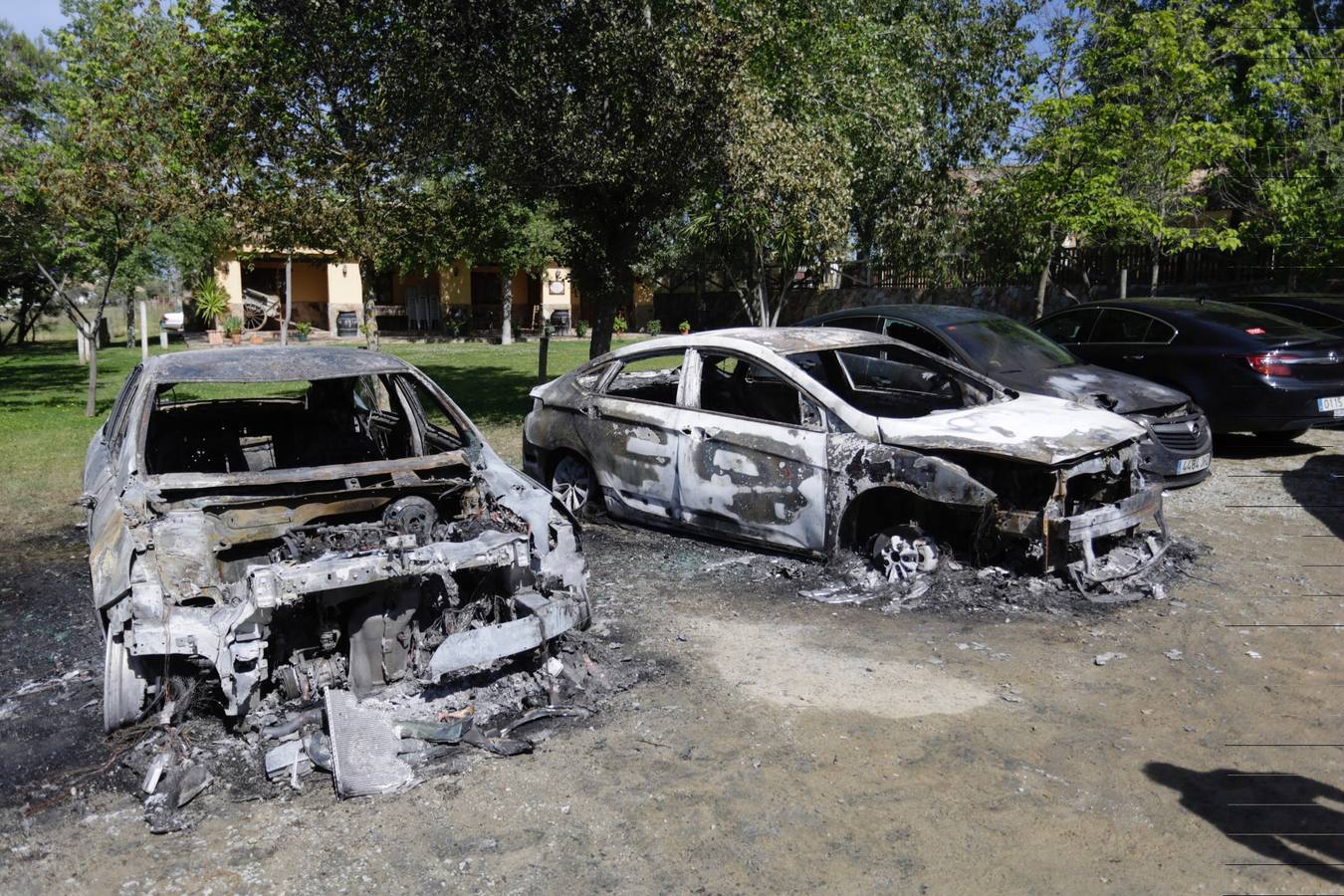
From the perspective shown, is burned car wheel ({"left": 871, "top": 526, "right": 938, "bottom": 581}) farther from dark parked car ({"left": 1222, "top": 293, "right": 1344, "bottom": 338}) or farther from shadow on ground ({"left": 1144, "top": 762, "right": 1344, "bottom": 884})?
dark parked car ({"left": 1222, "top": 293, "right": 1344, "bottom": 338})

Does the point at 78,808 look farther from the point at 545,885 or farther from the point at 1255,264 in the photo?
the point at 1255,264

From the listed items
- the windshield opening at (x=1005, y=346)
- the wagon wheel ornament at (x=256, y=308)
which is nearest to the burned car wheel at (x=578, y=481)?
the windshield opening at (x=1005, y=346)

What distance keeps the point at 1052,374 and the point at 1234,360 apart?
223 centimetres

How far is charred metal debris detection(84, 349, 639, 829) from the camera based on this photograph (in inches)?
151

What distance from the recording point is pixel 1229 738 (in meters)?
4.05

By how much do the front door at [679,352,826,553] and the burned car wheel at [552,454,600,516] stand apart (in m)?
1.04

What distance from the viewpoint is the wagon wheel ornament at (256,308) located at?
105ft

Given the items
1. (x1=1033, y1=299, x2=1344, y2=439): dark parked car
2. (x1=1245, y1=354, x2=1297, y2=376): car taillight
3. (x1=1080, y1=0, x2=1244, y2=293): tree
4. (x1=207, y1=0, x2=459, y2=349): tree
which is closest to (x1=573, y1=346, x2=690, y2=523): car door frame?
(x1=207, y1=0, x2=459, y2=349): tree

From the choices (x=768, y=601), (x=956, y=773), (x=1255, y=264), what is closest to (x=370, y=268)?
(x=768, y=601)

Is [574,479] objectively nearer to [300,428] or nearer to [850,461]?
[300,428]

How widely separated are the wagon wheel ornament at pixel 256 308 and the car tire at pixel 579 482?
27.2 m

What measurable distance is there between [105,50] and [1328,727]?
50.1 ft

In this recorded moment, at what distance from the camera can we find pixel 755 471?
6.18 m

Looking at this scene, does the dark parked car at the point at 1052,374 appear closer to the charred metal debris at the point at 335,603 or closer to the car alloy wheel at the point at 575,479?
the car alloy wheel at the point at 575,479
